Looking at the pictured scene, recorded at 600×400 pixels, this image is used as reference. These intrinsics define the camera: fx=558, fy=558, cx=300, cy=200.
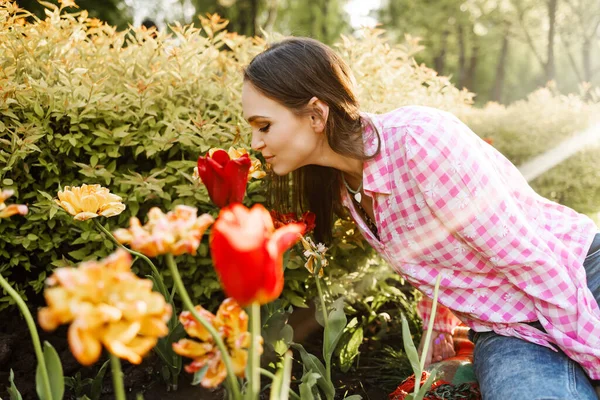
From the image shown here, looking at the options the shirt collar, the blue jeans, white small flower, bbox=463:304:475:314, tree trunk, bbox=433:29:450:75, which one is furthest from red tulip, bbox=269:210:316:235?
tree trunk, bbox=433:29:450:75

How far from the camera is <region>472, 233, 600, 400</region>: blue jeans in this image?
1.58 metres

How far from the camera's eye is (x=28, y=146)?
2.12 m

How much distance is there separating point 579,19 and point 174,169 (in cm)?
1954

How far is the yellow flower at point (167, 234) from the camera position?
2.73ft

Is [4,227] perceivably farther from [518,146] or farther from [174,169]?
[518,146]

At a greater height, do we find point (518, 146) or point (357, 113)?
point (357, 113)

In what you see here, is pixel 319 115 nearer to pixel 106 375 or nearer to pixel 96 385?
pixel 96 385

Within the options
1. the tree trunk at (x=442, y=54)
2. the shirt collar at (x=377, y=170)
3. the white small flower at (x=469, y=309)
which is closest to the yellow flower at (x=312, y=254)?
the shirt collar at (x=377, y=170)

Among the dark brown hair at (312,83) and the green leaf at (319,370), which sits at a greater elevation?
the dark brown hair at (312,83)

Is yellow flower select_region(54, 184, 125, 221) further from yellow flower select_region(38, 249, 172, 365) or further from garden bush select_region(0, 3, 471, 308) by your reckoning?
garden bush select_region(0, 3, 471, 308)

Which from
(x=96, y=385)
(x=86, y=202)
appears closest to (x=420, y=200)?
(x=86, y=202)

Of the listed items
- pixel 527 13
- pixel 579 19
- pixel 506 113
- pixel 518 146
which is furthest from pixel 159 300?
pixel 527 13

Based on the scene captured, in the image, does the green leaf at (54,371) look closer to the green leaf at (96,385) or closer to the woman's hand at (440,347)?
the green leaf at (96,385)

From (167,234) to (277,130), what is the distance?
0.99 metres
